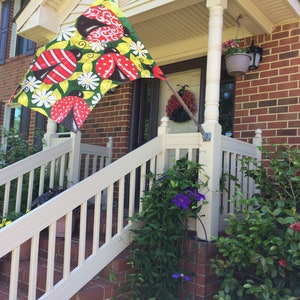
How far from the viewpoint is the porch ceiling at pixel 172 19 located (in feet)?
11.8

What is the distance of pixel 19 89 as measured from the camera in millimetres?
2531

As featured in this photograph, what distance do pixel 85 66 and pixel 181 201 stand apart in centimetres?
124

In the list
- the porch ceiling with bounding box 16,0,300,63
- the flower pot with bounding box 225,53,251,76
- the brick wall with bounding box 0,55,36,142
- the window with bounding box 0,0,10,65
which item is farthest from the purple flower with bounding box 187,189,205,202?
the window with bounding box 0,0,10,65

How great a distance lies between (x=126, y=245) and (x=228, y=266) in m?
0.86

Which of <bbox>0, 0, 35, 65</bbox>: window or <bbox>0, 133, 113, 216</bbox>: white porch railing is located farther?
<bbox>0, 0, 35, 65</bbox>: window

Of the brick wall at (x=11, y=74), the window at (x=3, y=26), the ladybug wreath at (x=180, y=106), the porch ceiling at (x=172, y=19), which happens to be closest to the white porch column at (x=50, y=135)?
the porch ceiling at (x=172, y=19)

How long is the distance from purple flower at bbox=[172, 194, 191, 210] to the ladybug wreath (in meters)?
2.12

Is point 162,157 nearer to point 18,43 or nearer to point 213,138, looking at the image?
point 213,138

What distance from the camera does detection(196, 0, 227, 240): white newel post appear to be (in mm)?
3004

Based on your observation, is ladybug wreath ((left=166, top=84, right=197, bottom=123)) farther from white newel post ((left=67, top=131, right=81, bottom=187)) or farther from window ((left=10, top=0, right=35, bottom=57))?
window ((left=10, top=0, right=35, bottom=57))

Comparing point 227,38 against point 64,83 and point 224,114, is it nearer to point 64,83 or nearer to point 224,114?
point 224,114

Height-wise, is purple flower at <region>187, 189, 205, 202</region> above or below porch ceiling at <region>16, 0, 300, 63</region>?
below

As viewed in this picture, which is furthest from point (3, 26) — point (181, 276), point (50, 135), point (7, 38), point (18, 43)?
point (181, 276)

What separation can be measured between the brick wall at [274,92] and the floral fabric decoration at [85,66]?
1805 millimetres
